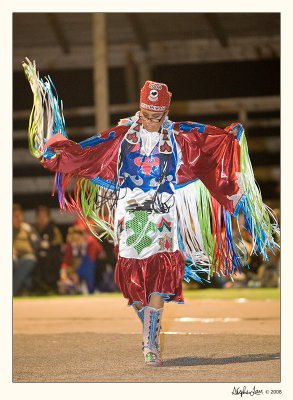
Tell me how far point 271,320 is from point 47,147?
11.2ft

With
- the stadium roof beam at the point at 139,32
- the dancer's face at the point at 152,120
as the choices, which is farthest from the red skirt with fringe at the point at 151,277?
the stadium roof beam at the point at 139,32

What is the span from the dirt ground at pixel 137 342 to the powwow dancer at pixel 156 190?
0.43 meters

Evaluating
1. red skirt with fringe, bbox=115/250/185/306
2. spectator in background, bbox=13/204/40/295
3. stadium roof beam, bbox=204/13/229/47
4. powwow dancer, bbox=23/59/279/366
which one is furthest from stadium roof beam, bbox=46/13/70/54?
red skirt with fringe, bbox=115/250/185/306

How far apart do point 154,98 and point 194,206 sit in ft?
2.99

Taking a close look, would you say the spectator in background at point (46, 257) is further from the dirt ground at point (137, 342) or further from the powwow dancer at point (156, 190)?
the powwow dancer at point (156, 190)

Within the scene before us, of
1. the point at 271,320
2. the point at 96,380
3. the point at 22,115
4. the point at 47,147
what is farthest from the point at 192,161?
the point at 22,115

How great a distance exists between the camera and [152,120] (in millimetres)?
5961

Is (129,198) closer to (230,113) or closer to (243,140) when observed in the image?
(243,140)

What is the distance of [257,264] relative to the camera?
39.2 feet

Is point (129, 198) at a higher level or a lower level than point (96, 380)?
higher

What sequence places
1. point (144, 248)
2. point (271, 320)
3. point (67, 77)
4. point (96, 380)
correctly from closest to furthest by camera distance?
1. point (96, 380)
2. point (144, 248)
3. point (271, 320)
4. point (67, 77)

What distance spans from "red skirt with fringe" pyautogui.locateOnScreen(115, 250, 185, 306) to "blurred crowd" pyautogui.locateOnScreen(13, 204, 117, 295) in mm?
5992

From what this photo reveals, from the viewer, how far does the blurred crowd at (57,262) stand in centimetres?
1191

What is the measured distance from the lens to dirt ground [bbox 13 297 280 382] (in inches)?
213
